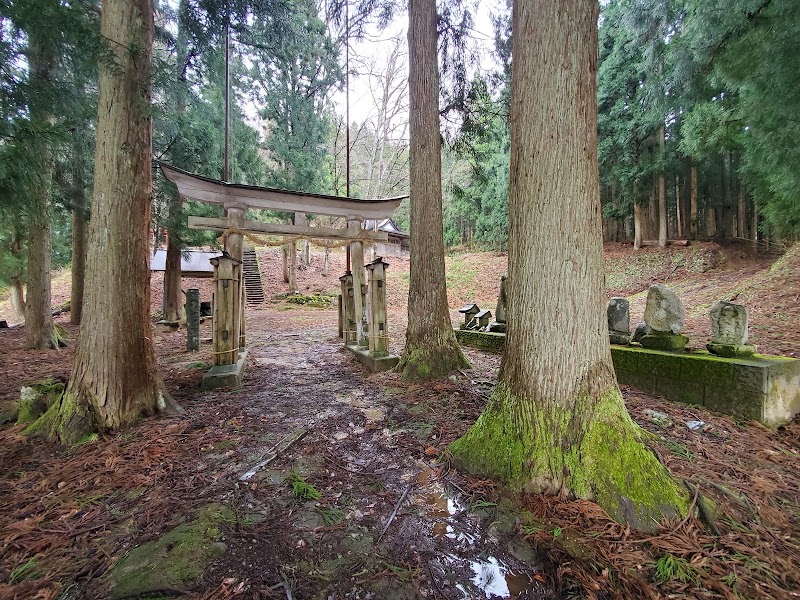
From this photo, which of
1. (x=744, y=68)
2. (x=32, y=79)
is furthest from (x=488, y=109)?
→ (x=32, y=79)

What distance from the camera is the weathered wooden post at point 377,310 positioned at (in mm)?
5949

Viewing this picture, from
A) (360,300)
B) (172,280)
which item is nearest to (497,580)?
(360,300)

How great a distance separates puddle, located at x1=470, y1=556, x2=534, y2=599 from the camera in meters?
1.63

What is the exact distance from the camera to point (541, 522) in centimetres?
201

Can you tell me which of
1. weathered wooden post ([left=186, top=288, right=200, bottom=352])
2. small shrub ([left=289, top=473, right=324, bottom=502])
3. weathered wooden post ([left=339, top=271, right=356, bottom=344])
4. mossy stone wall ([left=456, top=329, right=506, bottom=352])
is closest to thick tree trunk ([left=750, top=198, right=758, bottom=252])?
mossy stone wall ([left=456, top=329, right=506, bottom=352])

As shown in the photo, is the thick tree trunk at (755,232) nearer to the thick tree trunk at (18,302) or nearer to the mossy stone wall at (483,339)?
the mossy stone wall at (483,339)

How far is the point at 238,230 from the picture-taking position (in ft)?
21.4

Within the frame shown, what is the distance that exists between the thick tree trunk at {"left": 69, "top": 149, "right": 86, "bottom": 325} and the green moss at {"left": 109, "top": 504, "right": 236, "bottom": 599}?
5.70m

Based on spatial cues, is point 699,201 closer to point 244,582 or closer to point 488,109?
point 488,109

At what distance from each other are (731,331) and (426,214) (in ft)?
12.0

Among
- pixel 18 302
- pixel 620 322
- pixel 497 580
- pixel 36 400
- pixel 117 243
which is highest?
pixel 117 243

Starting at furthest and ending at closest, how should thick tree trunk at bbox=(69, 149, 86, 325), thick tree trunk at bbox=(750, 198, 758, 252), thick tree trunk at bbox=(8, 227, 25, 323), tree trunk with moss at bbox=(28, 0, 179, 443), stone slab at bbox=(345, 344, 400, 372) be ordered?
thick tree trunk at bbox=(750, 198, 758, 252) → thick tree trunk at bbox=(8, 227, 25, 323) → thick tree trunk at bbox=(69, 149, 86, 325) → stone slab at bbox=(345, 344, 400, 372) → tree trunk with moss at bbox=(28, 0, 179, 443)

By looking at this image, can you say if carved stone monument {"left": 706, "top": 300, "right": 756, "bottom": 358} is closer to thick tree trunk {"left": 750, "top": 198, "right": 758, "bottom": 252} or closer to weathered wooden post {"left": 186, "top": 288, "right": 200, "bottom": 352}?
weathered wooden post {"left": 186, "top": 288, "right": 200, "bottom": 352}

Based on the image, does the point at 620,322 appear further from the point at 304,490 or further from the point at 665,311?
the point at 304,490
